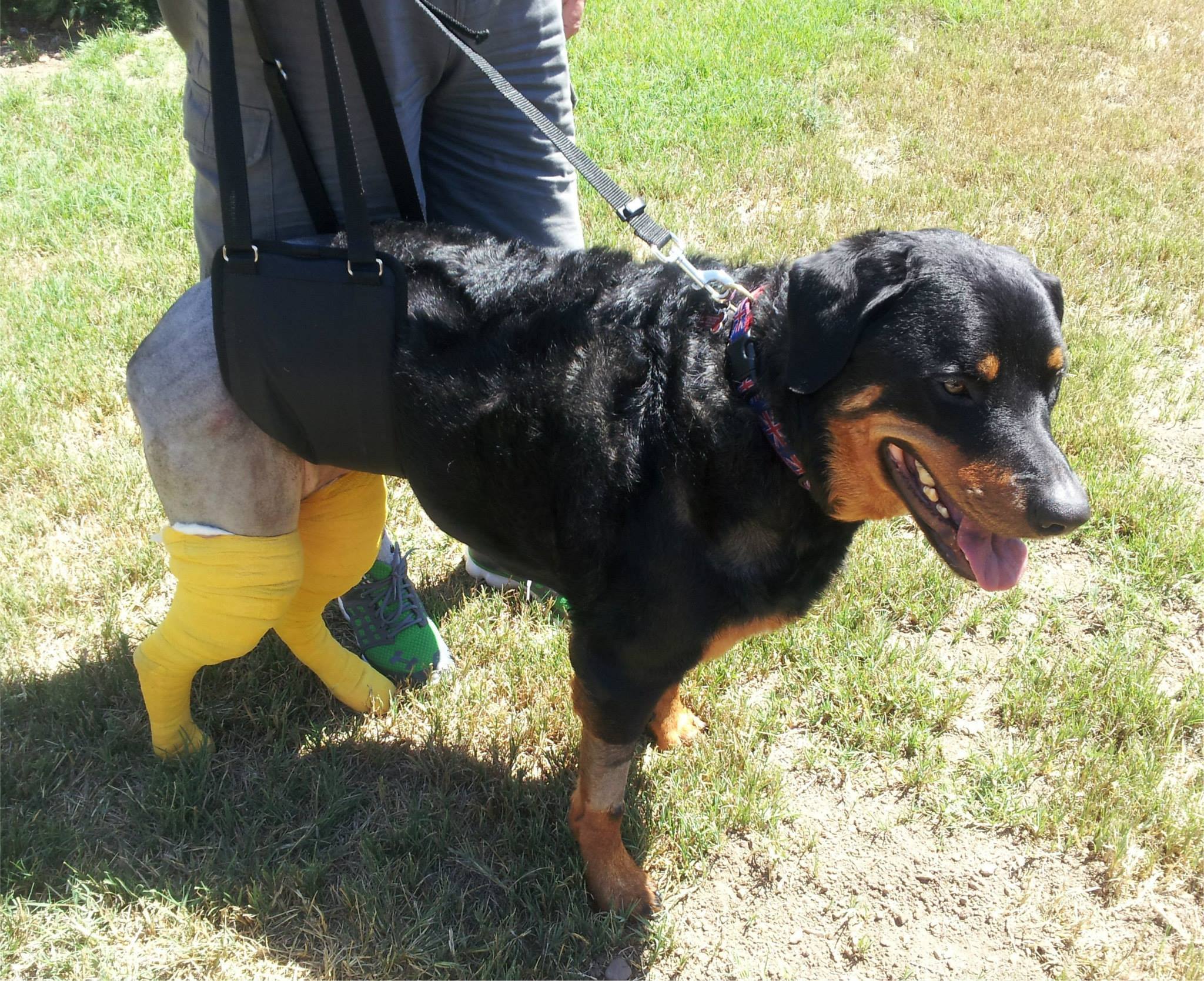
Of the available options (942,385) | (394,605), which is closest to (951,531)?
(942,385)

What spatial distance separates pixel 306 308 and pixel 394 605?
1.58 m

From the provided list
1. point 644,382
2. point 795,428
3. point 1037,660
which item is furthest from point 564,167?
point 1037,660

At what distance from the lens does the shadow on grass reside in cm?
281

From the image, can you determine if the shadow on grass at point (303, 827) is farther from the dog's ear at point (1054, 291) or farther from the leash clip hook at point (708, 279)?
the dog's ear at point (1054, 291)

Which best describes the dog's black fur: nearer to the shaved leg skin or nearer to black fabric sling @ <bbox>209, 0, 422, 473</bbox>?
black fabric sling @ <bbox>209, 0, 422, 473</bbox>

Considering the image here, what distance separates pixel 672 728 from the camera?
3383 mm

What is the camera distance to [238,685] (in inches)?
138

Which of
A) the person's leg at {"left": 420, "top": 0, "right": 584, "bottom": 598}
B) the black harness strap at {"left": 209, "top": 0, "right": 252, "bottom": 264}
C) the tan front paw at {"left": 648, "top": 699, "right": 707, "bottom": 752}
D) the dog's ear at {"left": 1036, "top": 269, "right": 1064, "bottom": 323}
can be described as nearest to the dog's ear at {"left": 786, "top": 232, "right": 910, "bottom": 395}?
the dog's ear at {"left": 1036, "top": 269, "right": 1064, "bottom": 323}

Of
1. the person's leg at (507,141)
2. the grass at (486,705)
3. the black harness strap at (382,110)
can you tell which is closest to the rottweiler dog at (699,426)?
the black harness strap at (382,110)

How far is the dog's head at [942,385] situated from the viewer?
218 centimetres

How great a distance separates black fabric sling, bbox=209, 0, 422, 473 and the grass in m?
1.43

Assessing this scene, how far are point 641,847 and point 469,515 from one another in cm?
130

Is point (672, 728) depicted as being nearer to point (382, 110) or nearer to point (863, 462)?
point (863, 462)

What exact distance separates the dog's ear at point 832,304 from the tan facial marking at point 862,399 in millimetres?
75
